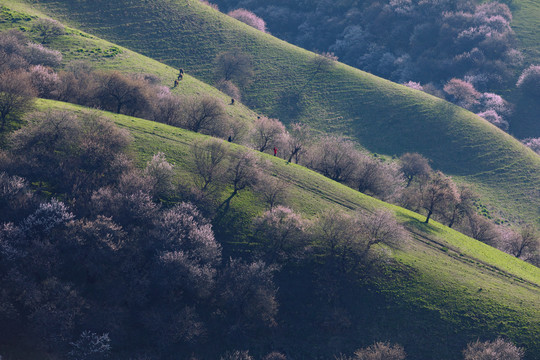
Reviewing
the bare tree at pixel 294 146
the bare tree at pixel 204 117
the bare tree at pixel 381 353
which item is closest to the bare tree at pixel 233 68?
the bare tree at pixel 204 117

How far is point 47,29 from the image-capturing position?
84562mm

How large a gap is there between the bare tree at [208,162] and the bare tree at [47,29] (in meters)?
51.7

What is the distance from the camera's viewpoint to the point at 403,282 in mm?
49438

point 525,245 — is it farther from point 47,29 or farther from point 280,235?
point 47,29

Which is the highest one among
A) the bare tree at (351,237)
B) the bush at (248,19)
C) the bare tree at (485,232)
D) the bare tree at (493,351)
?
the bush at (248,19)

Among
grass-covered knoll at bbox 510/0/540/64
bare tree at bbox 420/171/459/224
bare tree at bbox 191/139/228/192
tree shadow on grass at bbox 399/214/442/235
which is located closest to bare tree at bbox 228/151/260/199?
bare tree at bbox 191/139/228/192

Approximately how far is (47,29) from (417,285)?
92.3m

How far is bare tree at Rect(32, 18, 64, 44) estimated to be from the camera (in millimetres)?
82975

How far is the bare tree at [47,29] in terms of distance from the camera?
8297 cm

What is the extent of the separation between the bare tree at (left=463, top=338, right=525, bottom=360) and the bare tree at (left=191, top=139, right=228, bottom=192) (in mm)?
39349

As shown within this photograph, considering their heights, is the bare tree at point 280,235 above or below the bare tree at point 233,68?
below

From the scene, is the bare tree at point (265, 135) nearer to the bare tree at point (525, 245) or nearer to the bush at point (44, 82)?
the bush at point (44, 82)

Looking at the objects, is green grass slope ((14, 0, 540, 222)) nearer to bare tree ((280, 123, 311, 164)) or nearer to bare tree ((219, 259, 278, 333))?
bare tree ((280, 123, 311, 164))

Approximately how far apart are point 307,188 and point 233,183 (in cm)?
1235
